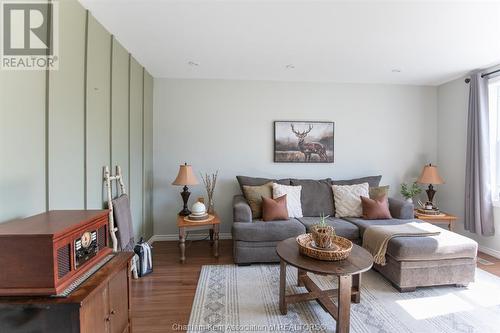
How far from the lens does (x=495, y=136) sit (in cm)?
352

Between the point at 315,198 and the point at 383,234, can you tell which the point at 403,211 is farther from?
the point at 315,198

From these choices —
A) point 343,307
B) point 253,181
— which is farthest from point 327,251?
point 253,181

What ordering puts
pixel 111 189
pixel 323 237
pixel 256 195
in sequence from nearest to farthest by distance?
pixel 323 237
pixel 111 189
pixel 256 195

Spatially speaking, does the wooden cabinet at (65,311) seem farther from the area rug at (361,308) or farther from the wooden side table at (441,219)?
the wooden side table at (441,219)

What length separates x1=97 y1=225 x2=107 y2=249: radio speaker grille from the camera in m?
1.46

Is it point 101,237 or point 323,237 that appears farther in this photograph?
point 323,237

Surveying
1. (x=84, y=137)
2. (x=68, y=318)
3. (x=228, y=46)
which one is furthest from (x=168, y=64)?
(x=68, y=318)

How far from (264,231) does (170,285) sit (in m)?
1.15

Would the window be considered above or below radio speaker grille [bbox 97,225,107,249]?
above

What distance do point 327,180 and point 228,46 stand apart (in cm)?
241

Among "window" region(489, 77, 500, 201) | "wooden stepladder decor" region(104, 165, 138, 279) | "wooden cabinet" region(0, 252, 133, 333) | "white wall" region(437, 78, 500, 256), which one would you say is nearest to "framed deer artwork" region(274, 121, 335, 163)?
"white wall" region(437, 78, 500, 256)

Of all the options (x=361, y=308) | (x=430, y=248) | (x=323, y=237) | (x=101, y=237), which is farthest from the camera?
(x=430, y=248)

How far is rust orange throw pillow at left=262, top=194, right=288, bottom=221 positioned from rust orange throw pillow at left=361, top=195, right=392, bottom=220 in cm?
111

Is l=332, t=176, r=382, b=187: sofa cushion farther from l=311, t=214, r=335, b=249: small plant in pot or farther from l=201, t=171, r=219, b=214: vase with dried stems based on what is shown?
l=311, t=214, r=335, b=249: small plant in pot
